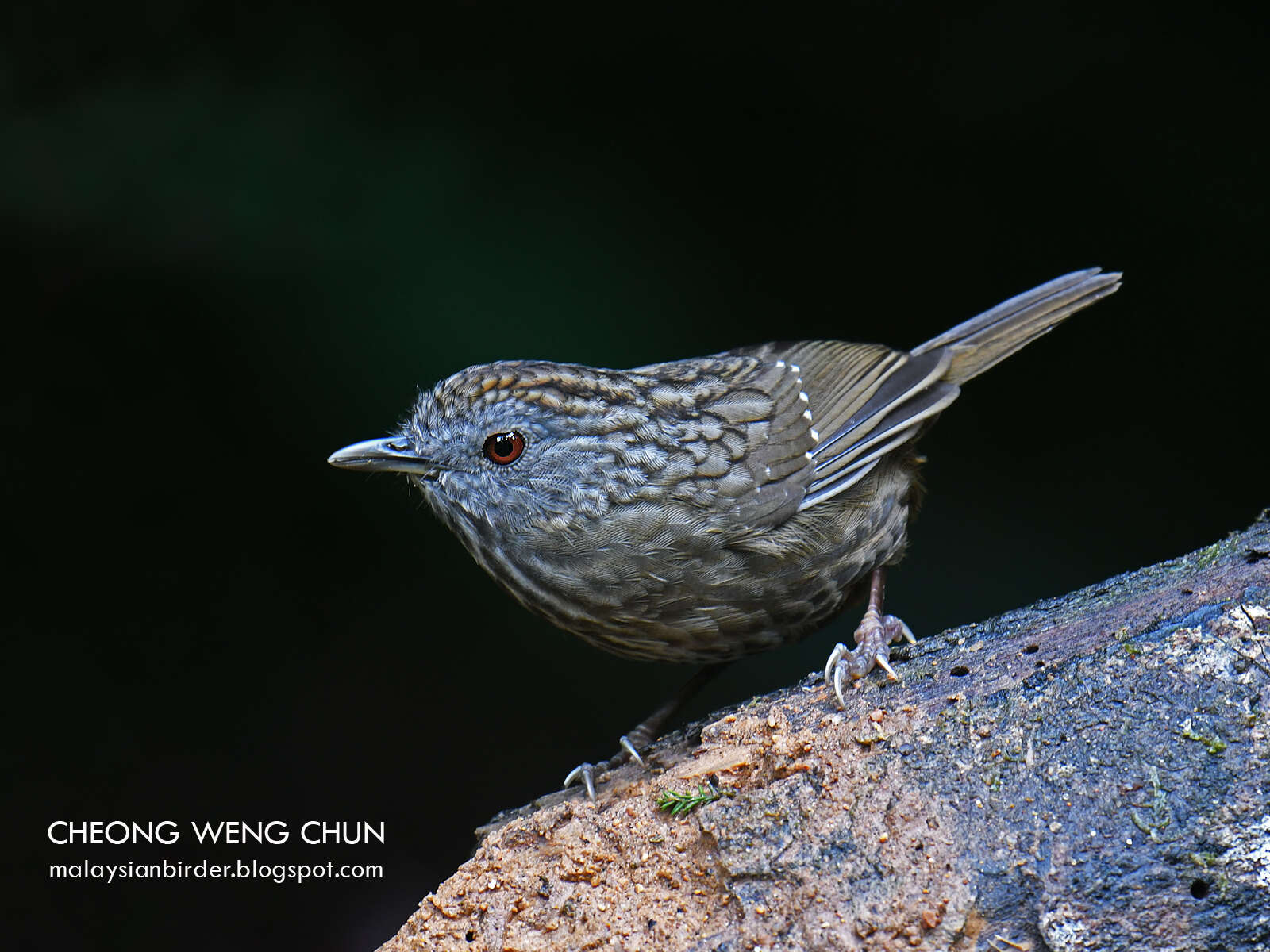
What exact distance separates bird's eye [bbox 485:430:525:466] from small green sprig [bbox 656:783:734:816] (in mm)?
1023

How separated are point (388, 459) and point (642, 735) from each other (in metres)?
1.05

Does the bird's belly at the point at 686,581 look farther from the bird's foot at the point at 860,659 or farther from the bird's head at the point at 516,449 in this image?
the bird's foot at the point at 860,659

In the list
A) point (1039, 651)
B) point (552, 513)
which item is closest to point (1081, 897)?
point (1039, 651)

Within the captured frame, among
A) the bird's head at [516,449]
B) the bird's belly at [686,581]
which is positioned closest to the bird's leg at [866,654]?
the bird's belly at [686,581]

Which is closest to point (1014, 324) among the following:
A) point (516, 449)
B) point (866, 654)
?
point (866, 654)

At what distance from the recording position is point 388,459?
303cm

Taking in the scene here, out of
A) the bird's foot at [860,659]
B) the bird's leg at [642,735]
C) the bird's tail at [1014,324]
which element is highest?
the bird's tail at [1014,324]

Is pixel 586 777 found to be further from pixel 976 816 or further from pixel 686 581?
pixel 976 816

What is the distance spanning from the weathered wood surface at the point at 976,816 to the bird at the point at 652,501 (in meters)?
0.41

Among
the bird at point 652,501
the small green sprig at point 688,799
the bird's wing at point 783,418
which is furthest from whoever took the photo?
the bird's wing at point 783,418

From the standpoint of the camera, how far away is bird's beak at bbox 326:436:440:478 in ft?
9.93

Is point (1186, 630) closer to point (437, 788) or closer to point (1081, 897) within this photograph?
point (1081, 897)

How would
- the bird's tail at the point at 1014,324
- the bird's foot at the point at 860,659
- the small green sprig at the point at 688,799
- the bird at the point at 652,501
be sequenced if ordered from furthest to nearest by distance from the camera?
the bird's tail at the point at 1014,324
the bird at the point at 652,501
the bird's foot at the point at 860,659
the small green sprig at the point at 688,799

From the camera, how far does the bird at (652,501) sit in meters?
2.91
